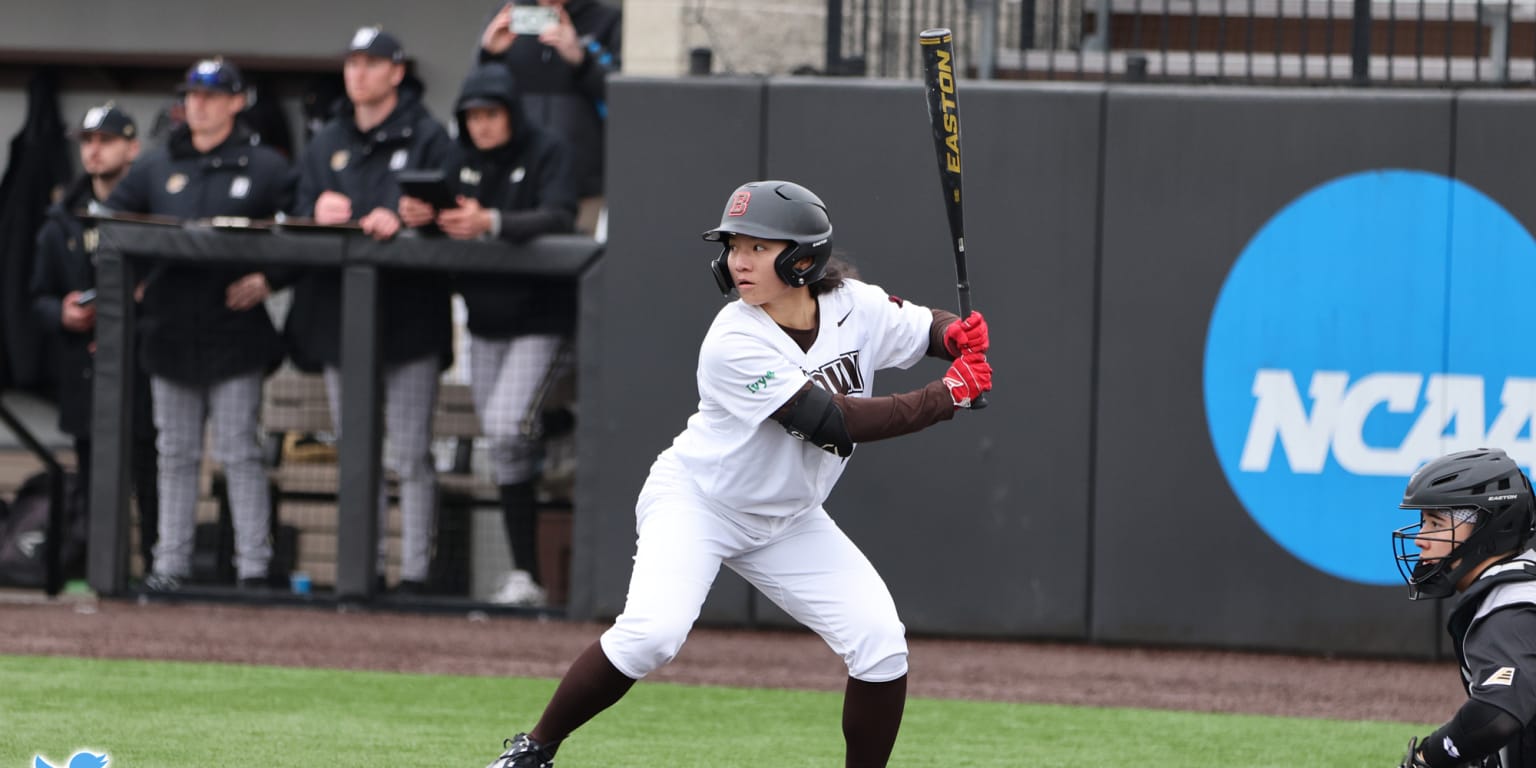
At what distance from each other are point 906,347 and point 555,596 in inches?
160

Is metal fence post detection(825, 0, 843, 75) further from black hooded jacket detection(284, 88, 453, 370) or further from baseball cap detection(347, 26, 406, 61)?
baseball cap detection(347, 26, 406, 61)

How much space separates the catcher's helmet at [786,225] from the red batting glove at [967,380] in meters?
0.42

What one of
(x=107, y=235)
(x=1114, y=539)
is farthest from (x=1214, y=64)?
(x=107, y=235)

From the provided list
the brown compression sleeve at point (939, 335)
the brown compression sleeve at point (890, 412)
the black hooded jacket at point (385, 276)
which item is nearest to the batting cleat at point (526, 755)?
the brown compression sleeve at point (890, 412)

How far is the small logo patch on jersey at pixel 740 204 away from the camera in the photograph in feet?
15.5

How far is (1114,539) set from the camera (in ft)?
27.4

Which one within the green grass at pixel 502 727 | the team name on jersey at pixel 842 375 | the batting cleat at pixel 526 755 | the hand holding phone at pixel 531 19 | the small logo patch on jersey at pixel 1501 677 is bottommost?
the green grass at pixel 502 727

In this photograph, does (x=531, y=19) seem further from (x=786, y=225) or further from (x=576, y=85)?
(x=786, y=225)

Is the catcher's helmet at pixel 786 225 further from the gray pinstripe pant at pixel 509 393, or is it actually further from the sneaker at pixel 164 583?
the sneaker at pixel 164 583

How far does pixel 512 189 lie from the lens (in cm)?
864

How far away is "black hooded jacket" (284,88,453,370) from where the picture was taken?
872 centimetres

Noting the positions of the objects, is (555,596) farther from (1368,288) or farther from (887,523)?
(1368,288)

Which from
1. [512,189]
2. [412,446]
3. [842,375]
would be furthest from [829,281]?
[412,446]

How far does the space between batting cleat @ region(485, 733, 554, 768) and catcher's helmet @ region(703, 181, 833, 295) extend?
129 cm
